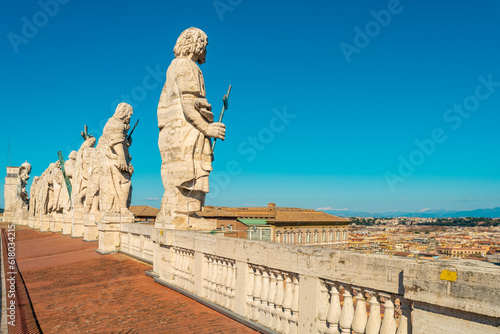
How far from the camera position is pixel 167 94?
823 centimetres

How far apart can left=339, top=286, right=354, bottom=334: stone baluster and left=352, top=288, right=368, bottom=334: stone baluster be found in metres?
0.08

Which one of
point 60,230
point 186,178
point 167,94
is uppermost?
point 167,94

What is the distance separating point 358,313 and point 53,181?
2792cm

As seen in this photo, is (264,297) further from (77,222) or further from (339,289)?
(77,222)

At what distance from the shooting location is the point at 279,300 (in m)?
4.59

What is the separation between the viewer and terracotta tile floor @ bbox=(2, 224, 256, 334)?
5203mm

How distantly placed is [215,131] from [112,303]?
3.66 meters

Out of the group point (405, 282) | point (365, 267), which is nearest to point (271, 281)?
point (365, 267)

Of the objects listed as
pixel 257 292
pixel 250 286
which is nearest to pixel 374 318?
pixel 257 292

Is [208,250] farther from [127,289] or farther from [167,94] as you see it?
[167,94]

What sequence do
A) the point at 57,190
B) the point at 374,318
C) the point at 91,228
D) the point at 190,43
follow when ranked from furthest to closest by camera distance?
the point at 57,190 → the point at 91,228 → the point at 190,43 → the point at 374,318

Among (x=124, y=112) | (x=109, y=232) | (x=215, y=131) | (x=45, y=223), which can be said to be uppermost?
(x=124, y=112)

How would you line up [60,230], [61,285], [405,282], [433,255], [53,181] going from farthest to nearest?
[53,181]
[60,230]
[61,285]
[433,255]
[405,282]

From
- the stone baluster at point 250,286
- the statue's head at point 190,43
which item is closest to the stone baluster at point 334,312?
the stone baluster at point 250,286
